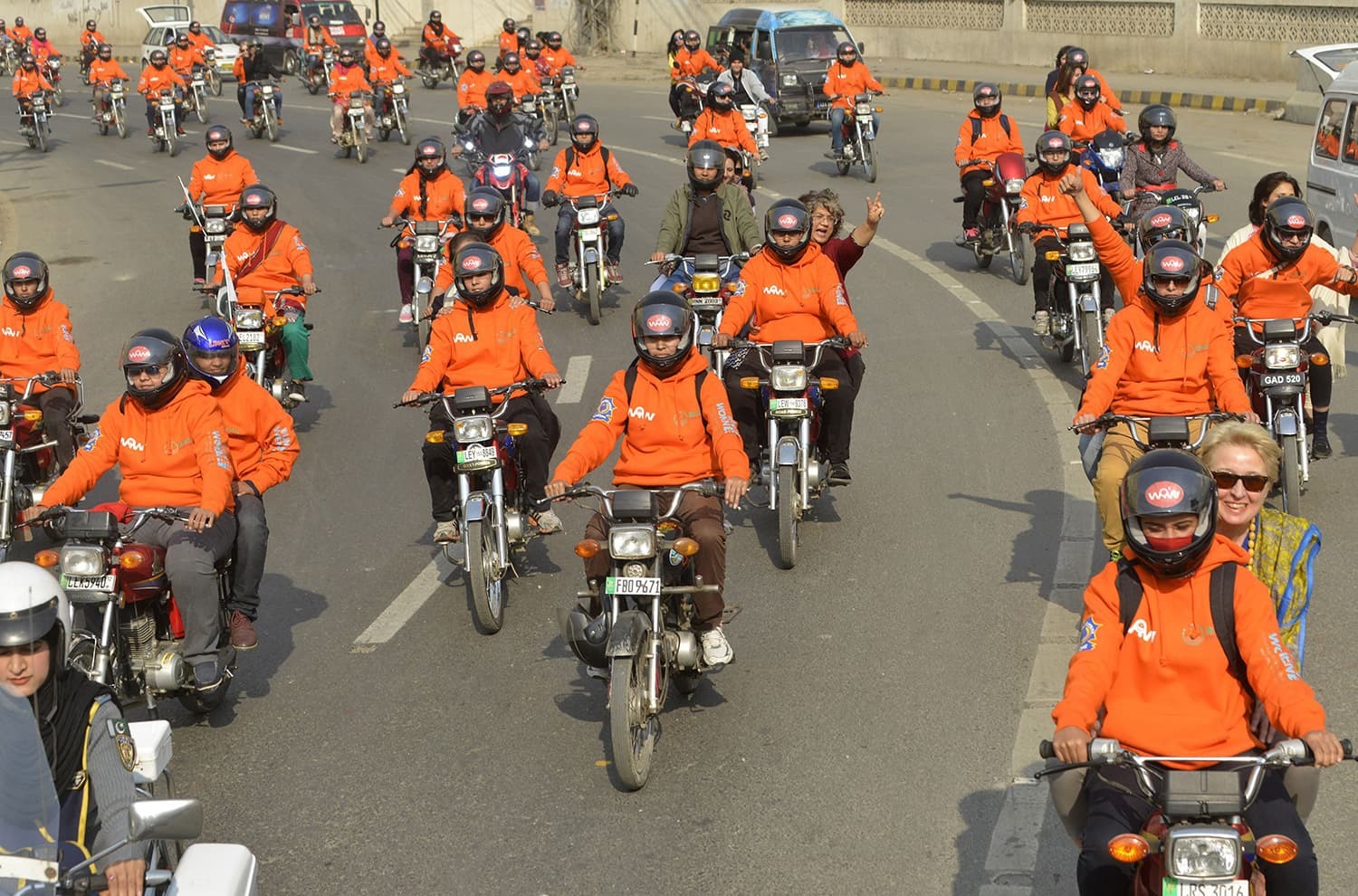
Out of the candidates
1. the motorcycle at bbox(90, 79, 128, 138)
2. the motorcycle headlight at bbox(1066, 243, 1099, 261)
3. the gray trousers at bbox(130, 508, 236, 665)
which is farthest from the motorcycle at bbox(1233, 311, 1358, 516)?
the motorcycle at bbox(90, 79, 128, 138)

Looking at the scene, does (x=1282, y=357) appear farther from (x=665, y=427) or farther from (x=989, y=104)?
(x=989, y=104)

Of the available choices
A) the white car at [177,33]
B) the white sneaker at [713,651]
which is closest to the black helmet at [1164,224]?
the white sneaker at [713,651]

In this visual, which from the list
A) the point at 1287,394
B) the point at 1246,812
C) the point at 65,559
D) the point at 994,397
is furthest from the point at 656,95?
the point at 1246,812

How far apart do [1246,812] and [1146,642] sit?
59 centimetres

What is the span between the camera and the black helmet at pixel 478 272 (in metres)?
10.4

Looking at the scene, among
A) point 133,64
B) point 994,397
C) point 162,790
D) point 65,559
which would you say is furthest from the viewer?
point 133,64

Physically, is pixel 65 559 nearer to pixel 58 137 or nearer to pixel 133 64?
pixel 58 137

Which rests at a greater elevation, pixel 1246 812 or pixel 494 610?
pixel 1246 812

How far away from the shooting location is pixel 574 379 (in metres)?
15.0

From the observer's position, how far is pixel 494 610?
9203 mm

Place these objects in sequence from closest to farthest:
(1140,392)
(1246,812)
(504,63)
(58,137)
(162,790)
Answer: (1246,812) → (162,790) → (1140,392) → (504,63) → (58,137)

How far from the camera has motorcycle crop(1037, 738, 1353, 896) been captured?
4.46 m

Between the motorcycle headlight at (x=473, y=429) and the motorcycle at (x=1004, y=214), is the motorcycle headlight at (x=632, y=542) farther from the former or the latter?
the motorcycle at (x=1004, y=214)

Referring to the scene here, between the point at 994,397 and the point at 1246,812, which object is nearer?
the point at 1246,812
